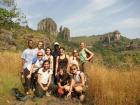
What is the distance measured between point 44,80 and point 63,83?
0.60 m

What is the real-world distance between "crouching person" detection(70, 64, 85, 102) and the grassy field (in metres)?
0.25

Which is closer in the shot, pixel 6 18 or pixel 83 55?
pixel 83 55

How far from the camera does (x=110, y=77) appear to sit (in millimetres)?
10758

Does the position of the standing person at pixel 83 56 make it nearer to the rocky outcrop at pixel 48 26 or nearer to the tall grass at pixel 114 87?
the tall grass at pixel 114 87

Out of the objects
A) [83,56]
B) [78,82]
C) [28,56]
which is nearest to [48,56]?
[28,56]

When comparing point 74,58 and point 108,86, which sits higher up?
point 74,58

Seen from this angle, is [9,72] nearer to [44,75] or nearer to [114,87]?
[44,75]

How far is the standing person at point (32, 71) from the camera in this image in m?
11.2

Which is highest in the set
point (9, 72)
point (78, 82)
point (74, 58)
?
point (74, 58)

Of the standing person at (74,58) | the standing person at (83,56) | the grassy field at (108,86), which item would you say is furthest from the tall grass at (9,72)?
the standing person at (83,56)

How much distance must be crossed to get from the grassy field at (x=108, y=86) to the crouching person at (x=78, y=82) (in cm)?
25

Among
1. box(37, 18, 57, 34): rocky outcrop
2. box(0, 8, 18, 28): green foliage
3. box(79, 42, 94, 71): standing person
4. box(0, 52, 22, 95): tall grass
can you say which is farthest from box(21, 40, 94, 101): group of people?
box(37, 18, 57, 34): rocky outcrop

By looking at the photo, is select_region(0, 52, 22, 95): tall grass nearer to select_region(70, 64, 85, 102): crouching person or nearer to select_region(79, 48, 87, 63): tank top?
select_region(70, 64, 85, 102): crouching person

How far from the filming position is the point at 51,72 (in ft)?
36.5
